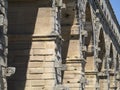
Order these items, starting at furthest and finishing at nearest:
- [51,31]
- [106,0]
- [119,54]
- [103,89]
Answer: [119,54] < [106,0] < [103,89] < [51,31]

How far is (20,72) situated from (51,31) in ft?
6.70

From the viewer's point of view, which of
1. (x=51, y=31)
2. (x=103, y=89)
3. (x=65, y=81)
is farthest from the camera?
(x=103, y=89)

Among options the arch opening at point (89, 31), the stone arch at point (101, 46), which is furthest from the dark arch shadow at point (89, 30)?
the stone arch at point (101, 46)

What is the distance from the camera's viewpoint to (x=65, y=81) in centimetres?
2481

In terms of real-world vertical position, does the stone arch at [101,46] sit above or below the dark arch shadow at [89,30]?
below

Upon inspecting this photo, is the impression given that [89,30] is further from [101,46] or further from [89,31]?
[101,46]

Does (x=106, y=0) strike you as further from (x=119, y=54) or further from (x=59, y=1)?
(x=59, y=1)

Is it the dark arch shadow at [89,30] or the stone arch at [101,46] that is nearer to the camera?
the dark arch shadow at [89,30]

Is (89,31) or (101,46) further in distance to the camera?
(101,46)

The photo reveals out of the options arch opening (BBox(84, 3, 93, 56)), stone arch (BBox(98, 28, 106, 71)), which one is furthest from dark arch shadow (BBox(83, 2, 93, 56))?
stone arch (BBox(98, 28, 106, 71))

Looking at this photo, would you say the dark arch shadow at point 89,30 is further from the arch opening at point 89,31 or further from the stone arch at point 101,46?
the stone arch at point 101,46

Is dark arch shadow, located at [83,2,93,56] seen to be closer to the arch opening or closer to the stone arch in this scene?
the arch opening

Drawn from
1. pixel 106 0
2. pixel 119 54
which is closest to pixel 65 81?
pixel 106 0

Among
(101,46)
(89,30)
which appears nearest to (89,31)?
(89,30)
